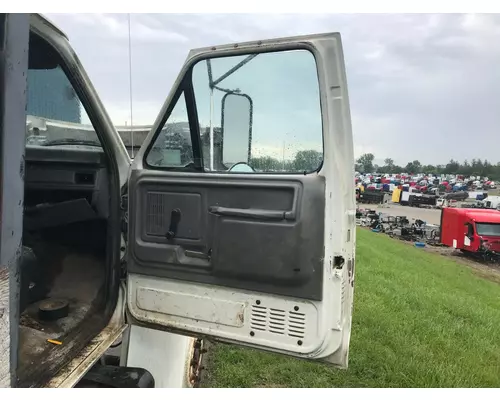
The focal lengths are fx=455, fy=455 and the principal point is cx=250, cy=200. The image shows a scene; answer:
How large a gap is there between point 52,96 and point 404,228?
743 inches

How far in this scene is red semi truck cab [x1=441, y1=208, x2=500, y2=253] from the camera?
571 inches

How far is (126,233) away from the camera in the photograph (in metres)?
2.55

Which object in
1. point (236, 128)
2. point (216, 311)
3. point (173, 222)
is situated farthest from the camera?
point (236, 128)

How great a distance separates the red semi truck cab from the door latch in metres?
14.4

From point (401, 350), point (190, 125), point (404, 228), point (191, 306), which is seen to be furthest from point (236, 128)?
point (404, 228)

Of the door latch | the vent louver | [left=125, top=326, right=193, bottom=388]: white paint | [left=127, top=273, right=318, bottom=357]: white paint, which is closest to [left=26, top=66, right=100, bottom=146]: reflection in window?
the door latch

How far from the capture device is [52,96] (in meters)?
2.43

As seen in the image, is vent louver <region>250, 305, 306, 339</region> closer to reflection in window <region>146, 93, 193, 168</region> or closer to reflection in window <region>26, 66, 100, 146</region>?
reflection in window <region>146, 93, 193, 168</region>

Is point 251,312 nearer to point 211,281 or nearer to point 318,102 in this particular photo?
point 211,281

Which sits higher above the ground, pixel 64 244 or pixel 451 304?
pixel 64 244

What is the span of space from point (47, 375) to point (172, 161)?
1205mm

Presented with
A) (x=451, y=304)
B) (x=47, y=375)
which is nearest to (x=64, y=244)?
(x=47, y=375)

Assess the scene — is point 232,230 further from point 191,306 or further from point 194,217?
point 191,306

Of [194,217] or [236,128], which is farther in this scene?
[236,128]
